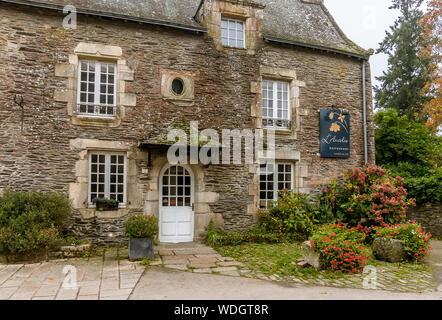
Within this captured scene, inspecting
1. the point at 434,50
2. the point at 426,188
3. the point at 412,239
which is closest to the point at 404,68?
the point at 434,50

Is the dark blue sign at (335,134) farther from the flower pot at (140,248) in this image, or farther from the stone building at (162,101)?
the flower pot at (140,248)

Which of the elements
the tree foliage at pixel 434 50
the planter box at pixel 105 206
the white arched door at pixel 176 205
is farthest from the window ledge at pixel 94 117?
the tree foliage at pixel 434 50

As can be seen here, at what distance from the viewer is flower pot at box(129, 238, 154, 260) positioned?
6484 mm

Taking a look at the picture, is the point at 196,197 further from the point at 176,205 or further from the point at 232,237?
the point at 232,237

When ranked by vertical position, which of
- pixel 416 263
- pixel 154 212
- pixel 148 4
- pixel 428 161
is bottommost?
pixel 416 263

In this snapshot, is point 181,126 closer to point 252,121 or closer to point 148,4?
point 252,121

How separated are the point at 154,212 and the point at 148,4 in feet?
19.3

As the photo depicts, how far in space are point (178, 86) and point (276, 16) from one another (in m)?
4.66

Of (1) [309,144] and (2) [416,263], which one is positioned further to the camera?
(1) [309,144]

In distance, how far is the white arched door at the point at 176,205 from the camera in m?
8.53

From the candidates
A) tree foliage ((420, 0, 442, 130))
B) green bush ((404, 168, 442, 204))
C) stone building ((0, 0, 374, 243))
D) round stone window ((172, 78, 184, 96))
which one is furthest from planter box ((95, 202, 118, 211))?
tree foliage ((420, 0, 442, 130))

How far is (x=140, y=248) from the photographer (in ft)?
21.4

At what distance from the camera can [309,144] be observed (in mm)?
9891

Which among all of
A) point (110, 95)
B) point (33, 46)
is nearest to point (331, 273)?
point (110, 95)
